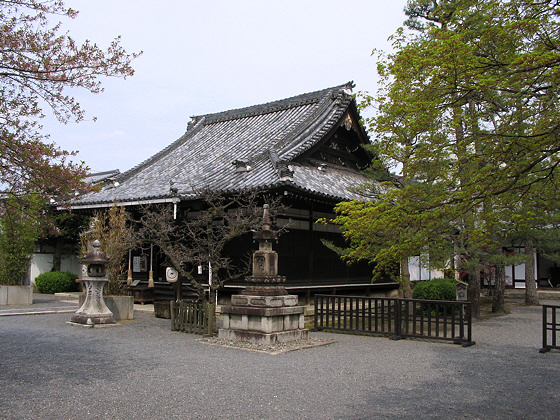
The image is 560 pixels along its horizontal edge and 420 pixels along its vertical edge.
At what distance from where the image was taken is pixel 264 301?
1038cm

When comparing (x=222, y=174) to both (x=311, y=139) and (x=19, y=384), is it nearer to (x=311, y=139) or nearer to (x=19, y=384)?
(x=311, y=139)

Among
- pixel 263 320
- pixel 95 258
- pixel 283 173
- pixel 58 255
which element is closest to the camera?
pixel 263 320

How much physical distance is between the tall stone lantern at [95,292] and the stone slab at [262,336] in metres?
3.84

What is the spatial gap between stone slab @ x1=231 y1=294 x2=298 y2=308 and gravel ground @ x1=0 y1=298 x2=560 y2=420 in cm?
111

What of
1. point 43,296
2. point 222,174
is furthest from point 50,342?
point 43,296

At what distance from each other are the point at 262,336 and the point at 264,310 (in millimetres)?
531

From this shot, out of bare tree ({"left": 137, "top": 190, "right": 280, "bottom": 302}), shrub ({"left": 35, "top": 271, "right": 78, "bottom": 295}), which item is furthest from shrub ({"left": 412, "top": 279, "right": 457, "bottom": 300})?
shrub ({"left": 35, "top": 271, "right": 78, "bottom": 295})

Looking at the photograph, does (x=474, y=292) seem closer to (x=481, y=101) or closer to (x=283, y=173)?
(x=283, y=173)

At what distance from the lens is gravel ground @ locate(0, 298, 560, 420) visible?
5754 mm

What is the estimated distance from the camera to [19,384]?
6676mm

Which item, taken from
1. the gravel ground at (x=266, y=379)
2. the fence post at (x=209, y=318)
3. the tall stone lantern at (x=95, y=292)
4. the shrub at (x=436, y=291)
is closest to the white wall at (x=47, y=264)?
the tall stone lantern at (x=95, y=292)

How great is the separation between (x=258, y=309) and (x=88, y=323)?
5.09 meters

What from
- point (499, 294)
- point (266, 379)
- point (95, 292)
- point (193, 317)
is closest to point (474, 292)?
point (499, 294)

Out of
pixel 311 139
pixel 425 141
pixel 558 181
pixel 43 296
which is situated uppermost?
pixel 311 139
